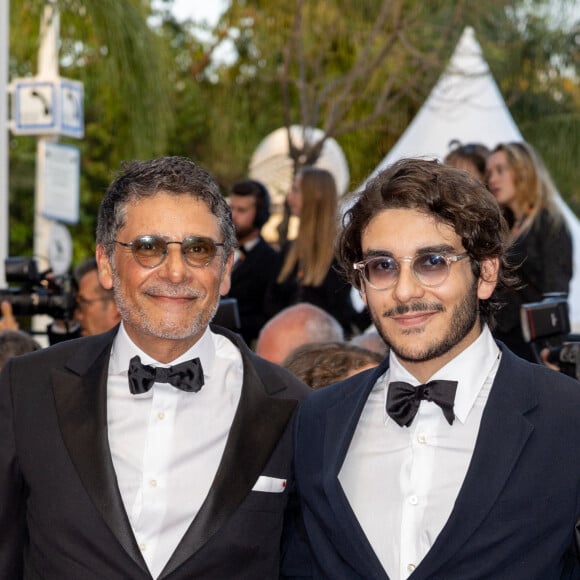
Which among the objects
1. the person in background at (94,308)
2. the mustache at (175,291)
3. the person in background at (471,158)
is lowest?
the person in background at (94,308)

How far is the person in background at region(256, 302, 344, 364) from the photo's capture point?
5.27 metres

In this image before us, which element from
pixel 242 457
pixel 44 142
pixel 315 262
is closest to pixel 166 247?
pixel 242 457

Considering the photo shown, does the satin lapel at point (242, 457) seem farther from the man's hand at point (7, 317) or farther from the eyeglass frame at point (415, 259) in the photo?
the man's hand at point (7, 317)

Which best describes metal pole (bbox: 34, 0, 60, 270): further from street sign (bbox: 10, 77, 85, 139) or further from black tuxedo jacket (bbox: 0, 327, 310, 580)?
black tuxedo jacket (bbox: 0, 327, 310, 580)

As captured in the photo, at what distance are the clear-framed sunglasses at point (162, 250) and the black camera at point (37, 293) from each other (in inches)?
121

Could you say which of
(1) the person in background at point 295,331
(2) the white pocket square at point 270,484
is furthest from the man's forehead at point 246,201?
(2) the white pocket square at point 270,484

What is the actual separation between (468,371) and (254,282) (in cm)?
426

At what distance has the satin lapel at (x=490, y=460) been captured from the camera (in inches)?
114

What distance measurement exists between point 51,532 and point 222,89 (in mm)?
14162

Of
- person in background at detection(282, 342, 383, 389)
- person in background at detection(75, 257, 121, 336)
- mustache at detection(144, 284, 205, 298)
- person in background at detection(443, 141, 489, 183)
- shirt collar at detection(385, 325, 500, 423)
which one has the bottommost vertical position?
person in background at detection(75, 257, 121, 336)

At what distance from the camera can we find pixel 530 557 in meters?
2.91

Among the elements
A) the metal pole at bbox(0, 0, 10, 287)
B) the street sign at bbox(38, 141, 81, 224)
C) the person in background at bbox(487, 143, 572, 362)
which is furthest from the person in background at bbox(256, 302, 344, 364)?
the street sign at bbox(38, 141, 81, 224)

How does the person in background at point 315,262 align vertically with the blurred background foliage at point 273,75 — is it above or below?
below

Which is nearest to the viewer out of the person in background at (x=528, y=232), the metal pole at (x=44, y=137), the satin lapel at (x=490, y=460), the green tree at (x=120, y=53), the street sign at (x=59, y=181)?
the satin lapel at (x=490, y=460)
